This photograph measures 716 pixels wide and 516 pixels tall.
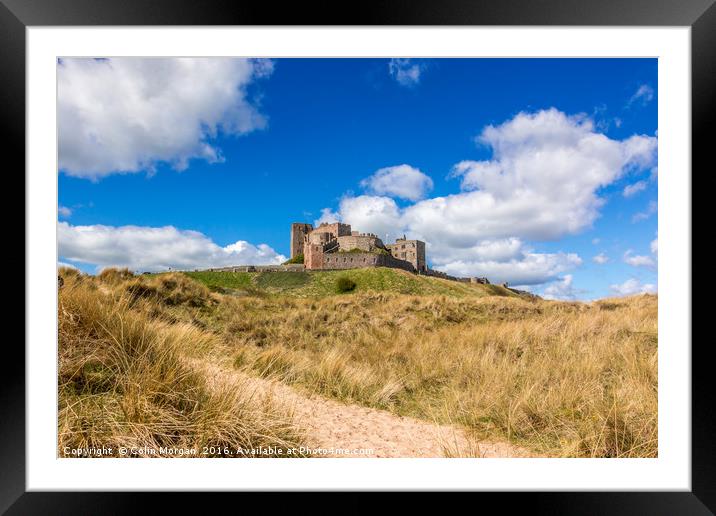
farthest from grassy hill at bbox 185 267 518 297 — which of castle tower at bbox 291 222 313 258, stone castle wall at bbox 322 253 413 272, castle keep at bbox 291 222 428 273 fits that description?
castle tower at bbox 291 222 313 258

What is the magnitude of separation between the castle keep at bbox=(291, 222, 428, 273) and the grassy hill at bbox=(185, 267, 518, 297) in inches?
26.2

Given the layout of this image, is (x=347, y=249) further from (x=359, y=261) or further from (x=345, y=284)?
(x=345, y=284)

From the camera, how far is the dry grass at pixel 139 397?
1573 millimetres

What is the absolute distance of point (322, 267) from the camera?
60.3ft

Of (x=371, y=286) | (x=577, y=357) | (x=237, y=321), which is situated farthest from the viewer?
(x=371, y=286)

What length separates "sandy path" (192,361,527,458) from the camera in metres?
1.75

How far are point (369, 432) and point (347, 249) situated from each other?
61.0ft

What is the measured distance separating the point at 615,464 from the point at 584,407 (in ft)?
1.47

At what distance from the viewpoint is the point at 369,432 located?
6.35 ft

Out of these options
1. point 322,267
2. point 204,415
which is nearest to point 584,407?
point 204,415

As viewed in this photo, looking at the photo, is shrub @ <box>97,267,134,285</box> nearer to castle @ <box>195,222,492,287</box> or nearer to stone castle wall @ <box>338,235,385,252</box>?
castle @ <box>195,222,492,287</box>
